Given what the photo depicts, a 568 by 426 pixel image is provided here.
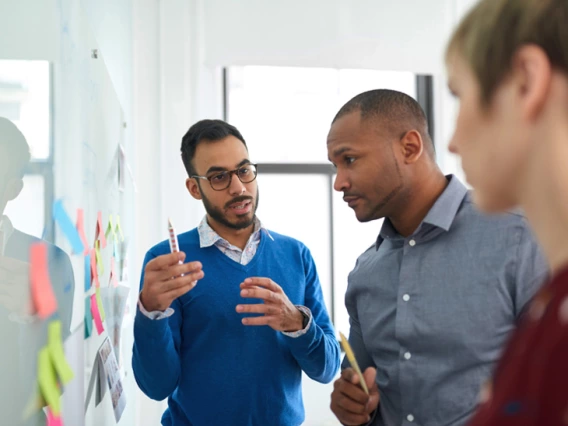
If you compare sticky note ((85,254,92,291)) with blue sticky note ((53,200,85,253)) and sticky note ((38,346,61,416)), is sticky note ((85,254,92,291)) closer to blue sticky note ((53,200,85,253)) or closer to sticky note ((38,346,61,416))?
blue sticky note ((53,200,85,253))

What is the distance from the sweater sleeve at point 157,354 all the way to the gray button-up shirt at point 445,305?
50cm

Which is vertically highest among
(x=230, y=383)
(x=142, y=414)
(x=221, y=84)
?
(x=221, y=84)

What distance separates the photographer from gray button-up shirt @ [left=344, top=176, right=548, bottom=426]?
119cm

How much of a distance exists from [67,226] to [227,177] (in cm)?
67

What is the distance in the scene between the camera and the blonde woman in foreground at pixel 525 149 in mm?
398

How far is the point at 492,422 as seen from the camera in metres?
0.42

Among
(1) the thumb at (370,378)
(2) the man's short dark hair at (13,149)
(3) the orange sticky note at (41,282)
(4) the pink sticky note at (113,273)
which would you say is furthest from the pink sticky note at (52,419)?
(4) the pink sticky note at (113,273)

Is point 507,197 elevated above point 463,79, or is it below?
below

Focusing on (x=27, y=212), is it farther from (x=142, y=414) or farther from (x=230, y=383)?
(x=142, y=414)

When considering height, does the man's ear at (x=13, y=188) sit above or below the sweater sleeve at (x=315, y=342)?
above

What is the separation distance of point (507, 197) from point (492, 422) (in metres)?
0.20

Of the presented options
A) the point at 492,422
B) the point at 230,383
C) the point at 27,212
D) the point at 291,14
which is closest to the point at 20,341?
the point at 27,212

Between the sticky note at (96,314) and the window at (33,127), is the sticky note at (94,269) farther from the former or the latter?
the window at (33,127)

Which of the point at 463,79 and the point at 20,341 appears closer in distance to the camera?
the point at 463,79
